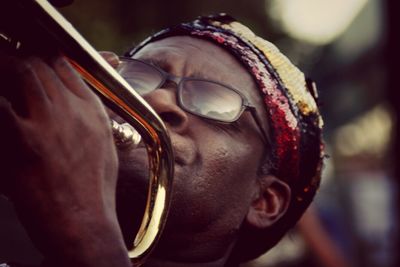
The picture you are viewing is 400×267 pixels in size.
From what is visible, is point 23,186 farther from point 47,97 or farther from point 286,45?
point 286,45

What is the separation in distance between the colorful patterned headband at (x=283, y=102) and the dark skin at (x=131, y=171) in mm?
53

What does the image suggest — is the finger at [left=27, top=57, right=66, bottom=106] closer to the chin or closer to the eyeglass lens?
the chin

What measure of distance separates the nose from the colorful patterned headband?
447 mm

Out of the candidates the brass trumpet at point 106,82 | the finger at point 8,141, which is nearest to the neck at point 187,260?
the brass trumpet at point 106,82

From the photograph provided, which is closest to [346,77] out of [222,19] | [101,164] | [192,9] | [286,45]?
[286,45]

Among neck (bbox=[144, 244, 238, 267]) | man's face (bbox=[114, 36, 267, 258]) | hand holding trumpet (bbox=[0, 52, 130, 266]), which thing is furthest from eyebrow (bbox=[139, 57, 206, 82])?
hand holding trumpet (bbox=[0, 52, 130, 266])

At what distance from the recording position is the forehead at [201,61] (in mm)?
2928

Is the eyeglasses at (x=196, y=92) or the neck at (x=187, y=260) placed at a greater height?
the eyeglasses at (x=196, y=92)

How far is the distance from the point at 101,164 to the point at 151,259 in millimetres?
1108

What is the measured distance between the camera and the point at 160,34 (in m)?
3.21

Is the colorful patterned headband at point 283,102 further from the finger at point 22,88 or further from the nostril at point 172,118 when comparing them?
the finger at point 22,88

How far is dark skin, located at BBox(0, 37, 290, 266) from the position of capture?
147 cm

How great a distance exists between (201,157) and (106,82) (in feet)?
3.43

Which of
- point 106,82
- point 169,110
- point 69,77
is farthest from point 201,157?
point 69,77
